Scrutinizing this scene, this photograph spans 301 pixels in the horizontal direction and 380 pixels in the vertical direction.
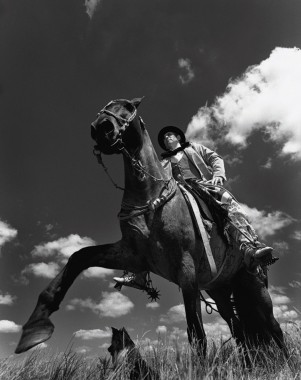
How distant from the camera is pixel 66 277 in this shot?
5.44 metres

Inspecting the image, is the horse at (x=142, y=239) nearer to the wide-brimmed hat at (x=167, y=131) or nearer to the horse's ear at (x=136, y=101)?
the horse's ear at (x=136, y=101)

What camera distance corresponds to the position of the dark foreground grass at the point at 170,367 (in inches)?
180

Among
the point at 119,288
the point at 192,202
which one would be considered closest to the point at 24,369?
the point at 119,288

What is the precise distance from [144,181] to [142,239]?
0.85m

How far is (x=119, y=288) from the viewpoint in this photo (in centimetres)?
628

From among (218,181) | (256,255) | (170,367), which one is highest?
(218,181)

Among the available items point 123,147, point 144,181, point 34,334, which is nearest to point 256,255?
point 144,181

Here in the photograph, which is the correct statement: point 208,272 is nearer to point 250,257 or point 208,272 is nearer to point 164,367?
point 250,257

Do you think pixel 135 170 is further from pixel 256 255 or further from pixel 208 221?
pixel 256 255

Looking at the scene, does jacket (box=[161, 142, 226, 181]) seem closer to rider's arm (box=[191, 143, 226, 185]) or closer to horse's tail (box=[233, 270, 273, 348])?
rider's arm (box=[191, 143, 226, 185])

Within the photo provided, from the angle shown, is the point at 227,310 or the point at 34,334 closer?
the point at 34,334

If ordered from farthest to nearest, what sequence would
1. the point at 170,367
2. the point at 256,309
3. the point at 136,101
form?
the point at 256,309 < the point at 136,101 < the point at 170,367

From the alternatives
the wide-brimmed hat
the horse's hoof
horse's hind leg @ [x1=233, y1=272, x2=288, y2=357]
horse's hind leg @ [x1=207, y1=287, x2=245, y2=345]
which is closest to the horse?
the horse's hoof

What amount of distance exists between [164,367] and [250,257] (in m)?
2.12
